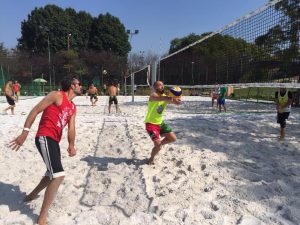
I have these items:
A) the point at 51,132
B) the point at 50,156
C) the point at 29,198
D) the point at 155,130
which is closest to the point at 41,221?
the point at 50,156

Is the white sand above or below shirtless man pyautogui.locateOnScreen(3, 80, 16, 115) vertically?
below

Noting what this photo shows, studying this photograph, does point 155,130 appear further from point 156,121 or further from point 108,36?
point 108,36

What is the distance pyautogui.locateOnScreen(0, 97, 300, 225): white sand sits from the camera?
4039 mm

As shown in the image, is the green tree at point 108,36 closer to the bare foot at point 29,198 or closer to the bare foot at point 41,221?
the bare foot at point 29,198

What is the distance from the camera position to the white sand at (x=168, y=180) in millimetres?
4039

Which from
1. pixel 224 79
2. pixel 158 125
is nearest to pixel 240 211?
pixel 158 125

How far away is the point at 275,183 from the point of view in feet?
15.8

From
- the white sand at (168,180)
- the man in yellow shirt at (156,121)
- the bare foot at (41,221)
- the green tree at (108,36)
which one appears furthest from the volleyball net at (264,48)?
the green tree at (108,36)

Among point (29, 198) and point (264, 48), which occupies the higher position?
point (264, 48)

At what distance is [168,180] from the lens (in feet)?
16.4

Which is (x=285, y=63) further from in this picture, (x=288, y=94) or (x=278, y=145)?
(x=278, y=145)

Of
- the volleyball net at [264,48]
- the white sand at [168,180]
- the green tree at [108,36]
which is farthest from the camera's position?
the green tree at [108,36]

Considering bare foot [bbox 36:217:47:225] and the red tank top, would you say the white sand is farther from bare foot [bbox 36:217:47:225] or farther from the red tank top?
the red tank top

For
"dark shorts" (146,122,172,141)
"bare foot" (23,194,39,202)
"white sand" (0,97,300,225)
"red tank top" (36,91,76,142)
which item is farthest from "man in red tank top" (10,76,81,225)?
"dark shorts" (146,122,172,141)
